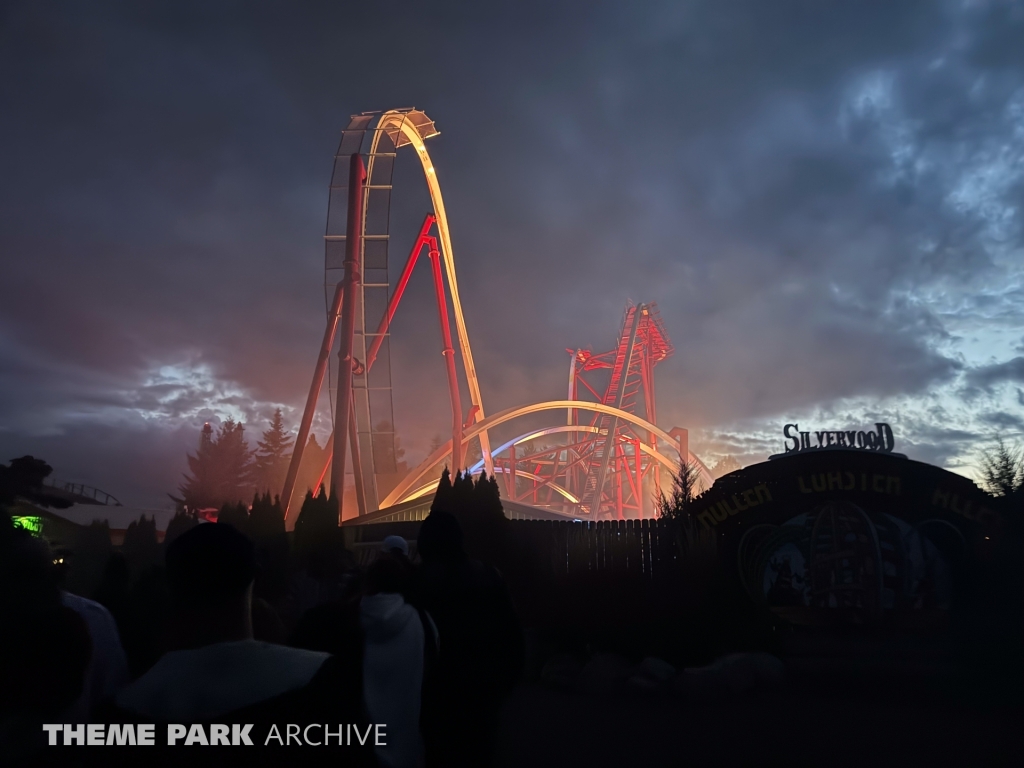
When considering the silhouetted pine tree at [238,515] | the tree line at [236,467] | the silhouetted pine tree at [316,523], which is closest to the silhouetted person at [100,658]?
the silhouetted pine tree at [316,523]

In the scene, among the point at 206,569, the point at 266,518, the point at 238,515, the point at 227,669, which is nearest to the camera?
the point at 227,669

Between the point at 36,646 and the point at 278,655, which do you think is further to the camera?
the point at 36,646

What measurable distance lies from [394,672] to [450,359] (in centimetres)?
1774

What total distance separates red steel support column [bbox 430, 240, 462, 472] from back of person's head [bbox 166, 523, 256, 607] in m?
17.7

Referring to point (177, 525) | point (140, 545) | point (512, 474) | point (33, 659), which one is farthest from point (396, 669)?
point (512, 474)

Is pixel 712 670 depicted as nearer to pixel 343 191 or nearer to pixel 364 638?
pixel 364 638

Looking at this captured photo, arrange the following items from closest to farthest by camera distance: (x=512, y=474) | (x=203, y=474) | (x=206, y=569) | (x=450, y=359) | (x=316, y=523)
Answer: (x=206, y=569), (x=316, y=523), (x=450, y=359), (x=512, y=474), (x=203, y=474)

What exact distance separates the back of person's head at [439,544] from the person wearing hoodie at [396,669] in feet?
0.90

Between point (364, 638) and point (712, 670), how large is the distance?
5.21 meters

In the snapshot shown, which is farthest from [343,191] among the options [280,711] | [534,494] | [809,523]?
[534,494]

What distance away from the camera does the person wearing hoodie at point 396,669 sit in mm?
1926

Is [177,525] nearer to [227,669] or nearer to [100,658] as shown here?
[100,658]

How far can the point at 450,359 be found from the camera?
19.5 m

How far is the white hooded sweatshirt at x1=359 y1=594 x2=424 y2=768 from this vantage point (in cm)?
193
